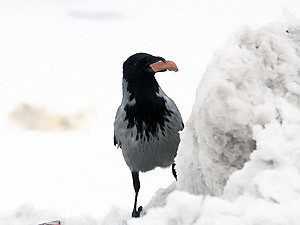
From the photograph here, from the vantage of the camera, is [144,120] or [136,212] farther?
[136,212]

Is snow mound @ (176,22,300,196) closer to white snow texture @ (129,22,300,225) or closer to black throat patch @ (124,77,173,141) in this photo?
white snow texture @ (129,22,300,225)

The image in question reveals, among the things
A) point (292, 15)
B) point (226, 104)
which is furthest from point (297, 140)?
point (292, 15)

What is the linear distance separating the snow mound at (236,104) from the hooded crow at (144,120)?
6.35 ft

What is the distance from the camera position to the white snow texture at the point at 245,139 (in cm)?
157

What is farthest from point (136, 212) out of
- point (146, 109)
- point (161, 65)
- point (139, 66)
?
point (161, 65)

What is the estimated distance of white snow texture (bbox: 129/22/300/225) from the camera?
1.57 m

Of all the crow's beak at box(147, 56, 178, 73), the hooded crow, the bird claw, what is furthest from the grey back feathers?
the bird claw

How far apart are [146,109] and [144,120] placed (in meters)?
0.10

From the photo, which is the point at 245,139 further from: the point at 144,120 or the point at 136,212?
the point at 136,212

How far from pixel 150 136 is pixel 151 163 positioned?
0.27m

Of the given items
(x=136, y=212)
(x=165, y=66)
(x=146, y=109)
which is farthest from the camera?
(x=136, y=212)

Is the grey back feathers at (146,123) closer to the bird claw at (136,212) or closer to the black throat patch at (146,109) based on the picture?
the black throat patch at (146,109)

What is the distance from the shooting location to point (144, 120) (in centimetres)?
425

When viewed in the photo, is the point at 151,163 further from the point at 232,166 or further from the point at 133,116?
the point at 232,166
